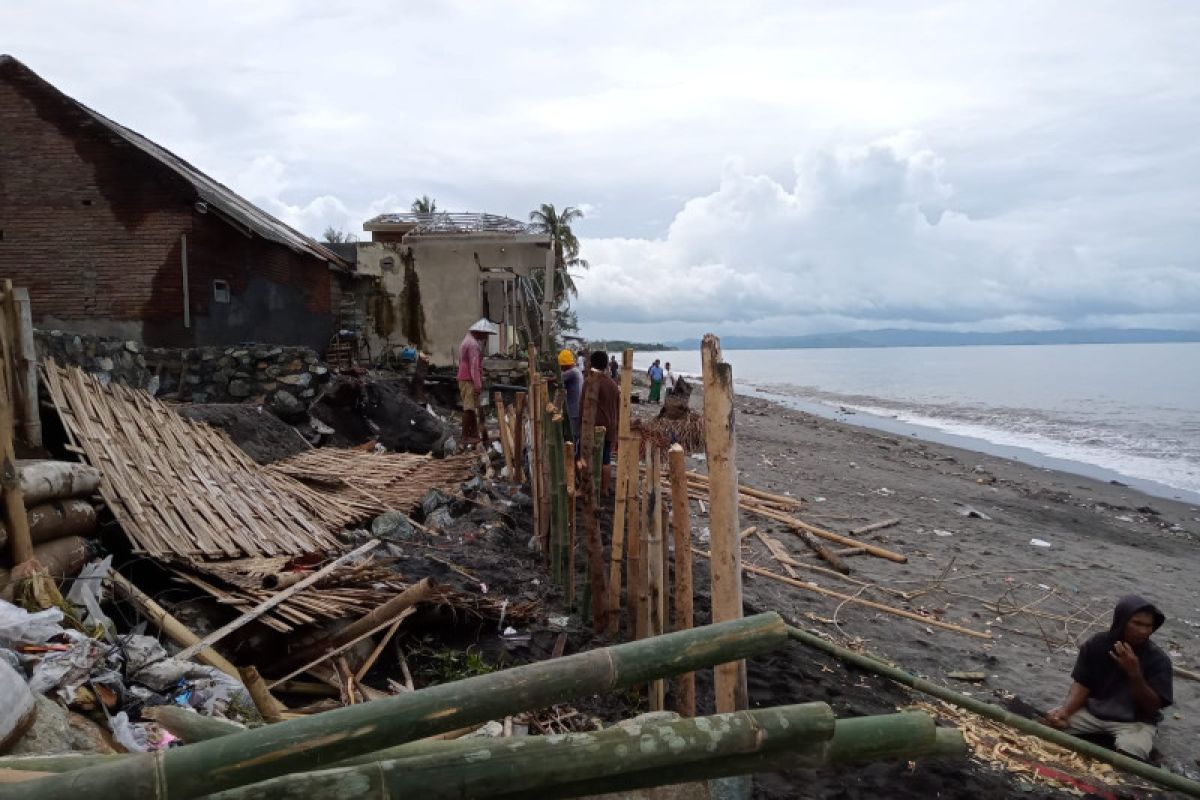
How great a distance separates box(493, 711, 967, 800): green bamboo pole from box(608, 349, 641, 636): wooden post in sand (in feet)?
10.3

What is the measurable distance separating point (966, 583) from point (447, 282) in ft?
44.4

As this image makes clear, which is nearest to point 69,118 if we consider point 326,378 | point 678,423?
point 326,378

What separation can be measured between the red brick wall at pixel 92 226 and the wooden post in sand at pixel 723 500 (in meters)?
12.6

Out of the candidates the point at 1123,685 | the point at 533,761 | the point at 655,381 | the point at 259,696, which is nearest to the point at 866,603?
the point at 1123,685

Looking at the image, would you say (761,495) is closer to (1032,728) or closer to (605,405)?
(605,405)

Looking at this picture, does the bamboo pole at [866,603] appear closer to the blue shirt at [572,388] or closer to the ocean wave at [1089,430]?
the blue shirt at [572,388]

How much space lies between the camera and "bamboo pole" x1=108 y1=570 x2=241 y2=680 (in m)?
3.76

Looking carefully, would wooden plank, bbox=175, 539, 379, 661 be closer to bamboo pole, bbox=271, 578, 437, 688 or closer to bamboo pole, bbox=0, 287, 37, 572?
bamboo pole, bbox=271, 578, 437, 688

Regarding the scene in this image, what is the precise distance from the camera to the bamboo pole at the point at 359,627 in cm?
420

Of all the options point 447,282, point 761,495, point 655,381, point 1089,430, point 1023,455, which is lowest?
point 1023,455

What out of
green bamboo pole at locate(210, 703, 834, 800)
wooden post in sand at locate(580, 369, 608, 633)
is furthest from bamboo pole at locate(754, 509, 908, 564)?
green bamboo pole at locate(210, 703, 834, 800)

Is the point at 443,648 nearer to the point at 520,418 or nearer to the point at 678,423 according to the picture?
the point at 520,418

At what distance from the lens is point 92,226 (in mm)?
13227

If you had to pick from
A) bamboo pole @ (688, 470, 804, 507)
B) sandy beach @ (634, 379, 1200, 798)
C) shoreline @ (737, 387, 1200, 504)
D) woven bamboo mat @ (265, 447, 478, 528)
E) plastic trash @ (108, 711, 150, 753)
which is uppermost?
woven bamboo mat @ (265, 447, 478, 528)
